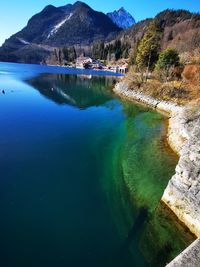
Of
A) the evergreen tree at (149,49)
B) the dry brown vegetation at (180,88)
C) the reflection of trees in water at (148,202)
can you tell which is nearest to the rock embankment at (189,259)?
the reflection of trees in water at (148,202)

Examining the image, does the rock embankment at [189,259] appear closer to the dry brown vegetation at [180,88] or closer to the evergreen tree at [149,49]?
the dry brown vegetation at [180,88]

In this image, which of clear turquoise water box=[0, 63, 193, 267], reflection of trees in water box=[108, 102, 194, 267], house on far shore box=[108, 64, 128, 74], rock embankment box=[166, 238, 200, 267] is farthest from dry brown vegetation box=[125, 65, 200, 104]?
house on far shore box=[108, 64, 128, 74]

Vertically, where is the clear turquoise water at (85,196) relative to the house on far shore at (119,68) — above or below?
above

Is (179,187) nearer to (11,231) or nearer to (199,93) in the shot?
(11,231)

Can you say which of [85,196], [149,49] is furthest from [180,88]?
[85,196]

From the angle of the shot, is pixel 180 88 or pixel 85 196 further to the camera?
pixel 180 88

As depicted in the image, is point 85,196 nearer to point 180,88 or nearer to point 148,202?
point 148,202

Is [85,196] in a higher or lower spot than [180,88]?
lower

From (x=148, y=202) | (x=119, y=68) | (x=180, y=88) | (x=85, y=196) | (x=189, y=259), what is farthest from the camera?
(x=119, y=68)

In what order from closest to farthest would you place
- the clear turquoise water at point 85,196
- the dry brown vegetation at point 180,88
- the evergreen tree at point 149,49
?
the clear turquoise water at point 85,196 < the dry brown vegetation at point 180,88 < the evergreen tree at point 149,49
